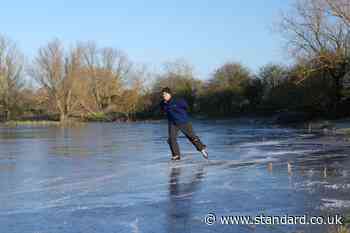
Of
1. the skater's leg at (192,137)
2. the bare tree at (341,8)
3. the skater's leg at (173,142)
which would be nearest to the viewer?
the skater's leg at (173,142)

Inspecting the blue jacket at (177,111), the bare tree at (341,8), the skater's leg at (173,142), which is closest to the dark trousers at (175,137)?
the skater's leg at (173,142)

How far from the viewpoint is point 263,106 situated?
68625 millimetres

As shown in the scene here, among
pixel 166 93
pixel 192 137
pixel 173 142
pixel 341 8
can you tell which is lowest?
pixel 173 142

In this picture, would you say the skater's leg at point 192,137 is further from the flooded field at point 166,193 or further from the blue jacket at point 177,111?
the flooded field at point 166,193

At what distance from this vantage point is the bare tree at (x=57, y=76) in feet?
252

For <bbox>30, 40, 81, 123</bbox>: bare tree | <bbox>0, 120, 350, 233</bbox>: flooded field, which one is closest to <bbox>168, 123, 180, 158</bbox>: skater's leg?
<bbox>0, 120, 350, 233</bbox>: flooded field

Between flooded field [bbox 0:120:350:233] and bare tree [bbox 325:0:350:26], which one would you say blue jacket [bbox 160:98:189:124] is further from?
bare tree [bbox 325:0:350:26]

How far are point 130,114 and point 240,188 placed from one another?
252 feet

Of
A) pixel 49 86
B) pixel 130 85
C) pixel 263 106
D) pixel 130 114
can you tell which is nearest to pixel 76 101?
pixel 49 86

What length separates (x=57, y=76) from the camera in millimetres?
76625

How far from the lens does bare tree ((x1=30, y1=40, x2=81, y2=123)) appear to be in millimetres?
76750

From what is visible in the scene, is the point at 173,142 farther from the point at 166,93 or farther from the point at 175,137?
the point at 166,93

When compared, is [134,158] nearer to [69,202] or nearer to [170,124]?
[170,124]

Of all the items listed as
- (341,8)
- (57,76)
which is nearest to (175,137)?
(341,8)
